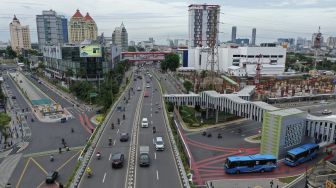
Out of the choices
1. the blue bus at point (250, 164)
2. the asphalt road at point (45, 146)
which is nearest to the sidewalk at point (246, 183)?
the blue bus at point (250, 164)

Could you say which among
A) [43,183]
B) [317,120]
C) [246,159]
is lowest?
[43,183]

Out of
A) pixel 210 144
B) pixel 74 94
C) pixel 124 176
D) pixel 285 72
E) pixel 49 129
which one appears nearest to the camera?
pixel 124 176

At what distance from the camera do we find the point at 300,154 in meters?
41.9

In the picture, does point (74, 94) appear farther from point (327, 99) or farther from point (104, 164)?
point (327, 99)

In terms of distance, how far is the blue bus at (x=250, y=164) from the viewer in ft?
128

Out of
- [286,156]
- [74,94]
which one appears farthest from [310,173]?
[74,94]

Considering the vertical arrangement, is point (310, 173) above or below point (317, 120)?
below

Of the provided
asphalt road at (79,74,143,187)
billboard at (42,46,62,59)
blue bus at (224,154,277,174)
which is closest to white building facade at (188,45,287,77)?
billboard at (42,46,62,59)

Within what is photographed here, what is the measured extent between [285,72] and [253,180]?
418 ft

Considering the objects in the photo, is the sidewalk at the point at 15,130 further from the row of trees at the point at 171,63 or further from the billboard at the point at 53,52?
the row of trees at the point at 171,63

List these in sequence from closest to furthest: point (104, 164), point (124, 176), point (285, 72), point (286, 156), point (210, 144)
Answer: point (124, 176)
point (104, 164)
point (286, 156)
point (210, 144)
point (285, 72)

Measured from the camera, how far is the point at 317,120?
144 ft

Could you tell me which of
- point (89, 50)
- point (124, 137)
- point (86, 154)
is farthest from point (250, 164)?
point (89, 50)

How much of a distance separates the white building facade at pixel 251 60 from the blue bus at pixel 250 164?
10217cm
